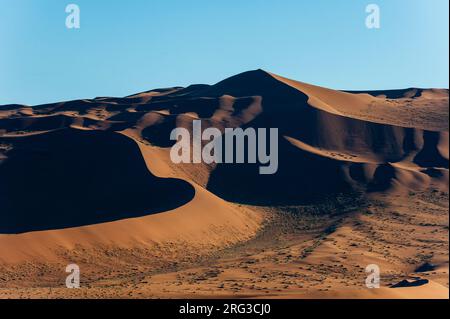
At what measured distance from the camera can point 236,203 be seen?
45.8 meters

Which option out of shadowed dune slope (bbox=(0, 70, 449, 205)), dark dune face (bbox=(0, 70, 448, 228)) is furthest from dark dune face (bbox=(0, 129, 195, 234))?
shadowed dune slope (bbox=(0, 70, 449, 205))

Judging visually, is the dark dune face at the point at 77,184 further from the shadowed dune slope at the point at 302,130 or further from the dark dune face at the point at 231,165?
the shadowed dune slope at the point at 302,130

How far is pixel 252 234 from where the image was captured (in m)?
39.0

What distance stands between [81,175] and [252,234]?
58.7 ft

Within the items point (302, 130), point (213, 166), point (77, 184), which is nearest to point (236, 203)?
point (213, 166)

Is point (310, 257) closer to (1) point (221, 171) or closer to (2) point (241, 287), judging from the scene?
(2) point (241, 287)

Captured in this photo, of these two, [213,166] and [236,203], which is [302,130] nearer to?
[213,166]

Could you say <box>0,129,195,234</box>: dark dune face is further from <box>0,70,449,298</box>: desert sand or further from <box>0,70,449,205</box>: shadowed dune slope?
<box>0,70,449,205</box>: shadowed dune slope

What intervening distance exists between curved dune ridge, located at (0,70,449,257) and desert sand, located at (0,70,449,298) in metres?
0.16

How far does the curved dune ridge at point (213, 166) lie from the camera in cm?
4356

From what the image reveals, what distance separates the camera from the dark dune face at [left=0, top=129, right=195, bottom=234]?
4297cm

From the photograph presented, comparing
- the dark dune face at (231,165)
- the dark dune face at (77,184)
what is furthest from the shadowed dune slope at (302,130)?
the dark dune face at (77,184)

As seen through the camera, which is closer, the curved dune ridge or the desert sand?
the desert sand
